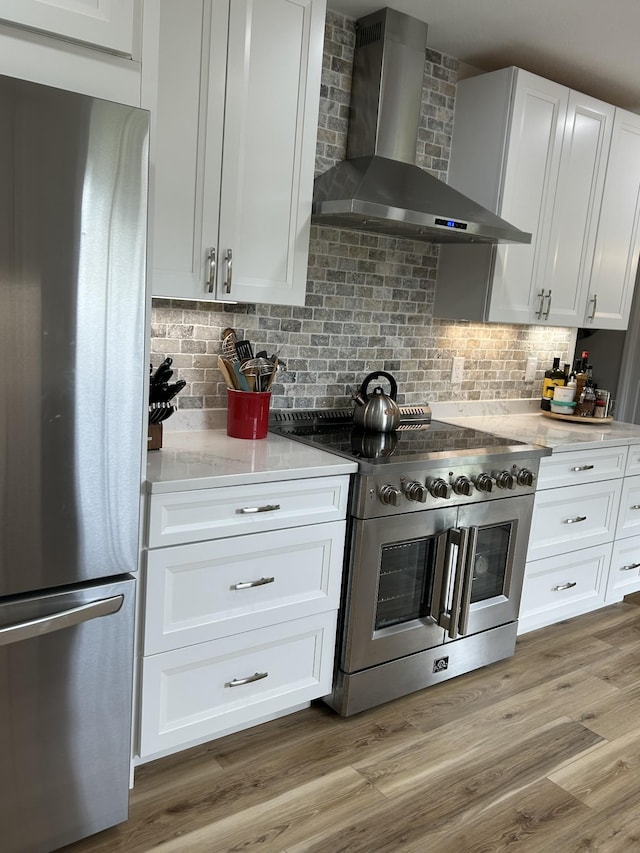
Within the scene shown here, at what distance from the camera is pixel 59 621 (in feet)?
5.44

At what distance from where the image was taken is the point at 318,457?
243 centimetres

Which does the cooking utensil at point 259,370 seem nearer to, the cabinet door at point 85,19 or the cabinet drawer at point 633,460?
the cabinet door at point 85,19

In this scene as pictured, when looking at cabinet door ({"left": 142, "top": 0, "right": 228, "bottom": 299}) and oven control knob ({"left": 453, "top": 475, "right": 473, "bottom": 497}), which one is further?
oven control knob ({"left": 453, "top": 475, "right": 473, "bottom": 497})

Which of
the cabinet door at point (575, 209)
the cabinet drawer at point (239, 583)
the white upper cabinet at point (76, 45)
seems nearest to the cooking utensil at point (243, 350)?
the cabinet drawer at point (239, 583)

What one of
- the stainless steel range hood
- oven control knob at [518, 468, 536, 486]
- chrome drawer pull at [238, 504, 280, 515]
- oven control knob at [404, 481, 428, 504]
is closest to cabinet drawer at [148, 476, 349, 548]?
chrome drawer pull at [238, 504, 280, 515]

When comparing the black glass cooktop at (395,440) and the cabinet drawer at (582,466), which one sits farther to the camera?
the cabinet drawer at (582,466)

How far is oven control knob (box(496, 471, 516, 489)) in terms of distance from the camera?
9.11ft

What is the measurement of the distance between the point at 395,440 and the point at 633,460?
1.46m

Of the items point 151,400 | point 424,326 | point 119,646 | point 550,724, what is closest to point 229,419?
point 151,400

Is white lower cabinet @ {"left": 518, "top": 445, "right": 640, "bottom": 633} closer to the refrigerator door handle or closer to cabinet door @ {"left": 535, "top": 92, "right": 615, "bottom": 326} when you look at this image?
cabinet door @ {"left": 535, "top": 92, "right": 615, "bottom": 326}

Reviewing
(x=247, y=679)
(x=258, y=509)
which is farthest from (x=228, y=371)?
(x=247, y=679)

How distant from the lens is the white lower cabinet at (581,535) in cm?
315

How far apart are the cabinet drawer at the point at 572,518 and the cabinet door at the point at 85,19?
2.34m

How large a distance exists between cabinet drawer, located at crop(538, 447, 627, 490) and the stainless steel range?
142mm
